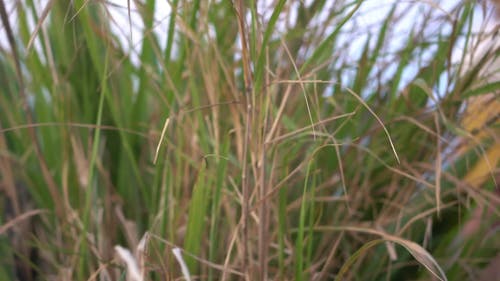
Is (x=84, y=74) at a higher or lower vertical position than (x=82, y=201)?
higher

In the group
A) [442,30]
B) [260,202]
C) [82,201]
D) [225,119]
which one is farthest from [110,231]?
[442,30]

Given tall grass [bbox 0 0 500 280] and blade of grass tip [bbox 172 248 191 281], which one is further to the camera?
tall grass [bbox 0 0 500 280]

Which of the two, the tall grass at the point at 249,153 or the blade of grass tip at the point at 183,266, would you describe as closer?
the blade of grass tip at the point at 183,266

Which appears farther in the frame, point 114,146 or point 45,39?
point 114,146

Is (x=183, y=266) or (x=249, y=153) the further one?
(x=249, y=153)

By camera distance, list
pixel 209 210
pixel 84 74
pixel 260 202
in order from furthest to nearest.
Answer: pixel 84 74
pixel 209 210
pixel 260 202

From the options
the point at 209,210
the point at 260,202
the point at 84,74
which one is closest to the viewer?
the point at 260,202

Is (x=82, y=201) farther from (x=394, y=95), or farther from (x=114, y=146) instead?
(x=394, y=95)
